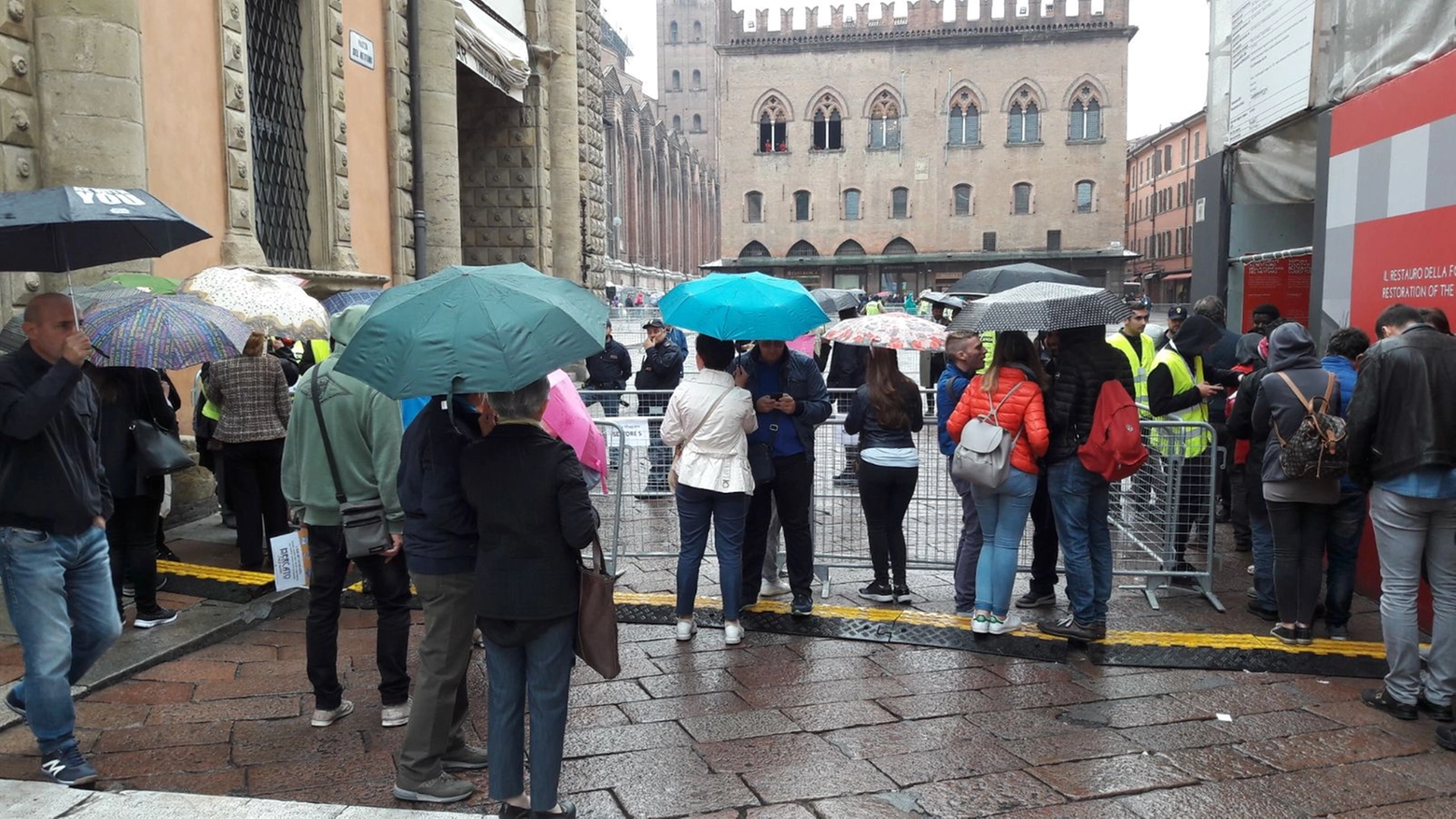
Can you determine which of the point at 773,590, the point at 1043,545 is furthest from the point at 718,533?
the point at 1043,545

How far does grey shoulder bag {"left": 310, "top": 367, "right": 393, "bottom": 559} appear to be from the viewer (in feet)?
13.6

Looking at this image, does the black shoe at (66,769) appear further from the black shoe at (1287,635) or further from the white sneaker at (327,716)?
the black shoe at (1287,635)

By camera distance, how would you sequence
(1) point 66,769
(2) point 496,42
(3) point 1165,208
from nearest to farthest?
(1) point 66,769
(2) point 496,42
(3) point 1165,208

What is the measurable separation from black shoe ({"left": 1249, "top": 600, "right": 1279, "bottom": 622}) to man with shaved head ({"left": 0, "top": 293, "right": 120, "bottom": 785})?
18.6 feet

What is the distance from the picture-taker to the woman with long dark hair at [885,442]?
5875mm

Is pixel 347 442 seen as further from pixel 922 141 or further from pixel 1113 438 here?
pixel 922 141

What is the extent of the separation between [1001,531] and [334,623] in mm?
3139

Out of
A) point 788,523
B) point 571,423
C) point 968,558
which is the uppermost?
point 571,423

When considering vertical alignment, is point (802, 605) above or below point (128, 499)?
below

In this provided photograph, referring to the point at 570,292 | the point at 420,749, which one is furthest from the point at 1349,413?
the point at 420,749

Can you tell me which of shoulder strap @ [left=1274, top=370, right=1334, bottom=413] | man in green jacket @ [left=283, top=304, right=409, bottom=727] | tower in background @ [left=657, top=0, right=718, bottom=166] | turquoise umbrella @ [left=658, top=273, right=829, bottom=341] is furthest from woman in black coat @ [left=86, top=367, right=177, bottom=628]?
tower in background @ [left=657, top=0, right=718, bottom=166]

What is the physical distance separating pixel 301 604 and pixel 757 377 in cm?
306

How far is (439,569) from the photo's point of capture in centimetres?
356

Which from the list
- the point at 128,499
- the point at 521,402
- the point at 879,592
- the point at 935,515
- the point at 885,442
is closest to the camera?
the point at 521,402
